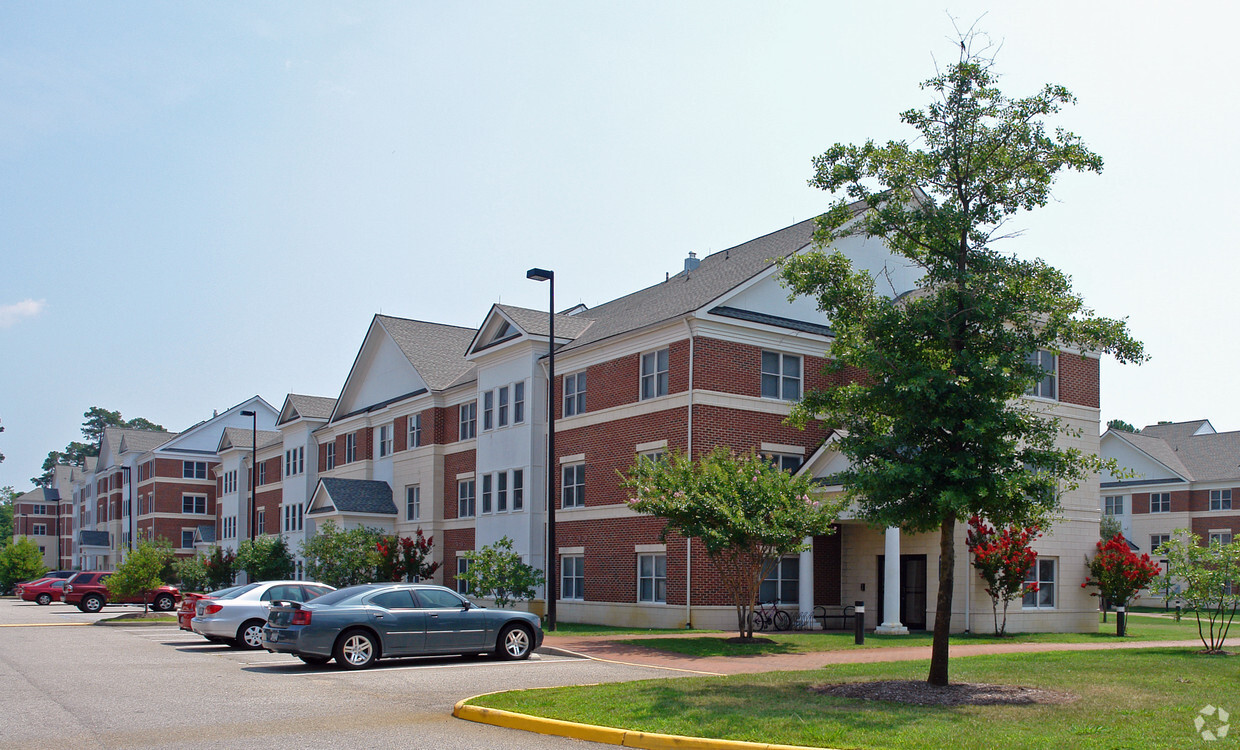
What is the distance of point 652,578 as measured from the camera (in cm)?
2902

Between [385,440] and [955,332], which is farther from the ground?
[955,332]

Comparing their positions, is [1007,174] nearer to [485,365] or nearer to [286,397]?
[485,365]

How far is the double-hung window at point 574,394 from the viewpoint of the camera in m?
32.8

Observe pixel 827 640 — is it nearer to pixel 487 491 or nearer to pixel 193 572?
pixel 487 491

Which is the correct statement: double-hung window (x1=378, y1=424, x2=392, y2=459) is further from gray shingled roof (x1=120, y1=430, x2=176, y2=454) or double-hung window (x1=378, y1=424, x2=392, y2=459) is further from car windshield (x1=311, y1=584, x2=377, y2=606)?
gray shingled roof (x1=120, y1=430, x2=176, y2=454)

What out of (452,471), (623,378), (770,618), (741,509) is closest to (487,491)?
(452,471)

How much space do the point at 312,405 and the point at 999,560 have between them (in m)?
36.3

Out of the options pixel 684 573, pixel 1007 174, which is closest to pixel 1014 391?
pixel 1007 174

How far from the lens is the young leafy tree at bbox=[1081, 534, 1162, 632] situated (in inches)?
1145

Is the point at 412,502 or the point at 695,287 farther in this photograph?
the point at 412,502

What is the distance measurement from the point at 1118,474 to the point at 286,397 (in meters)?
46.0

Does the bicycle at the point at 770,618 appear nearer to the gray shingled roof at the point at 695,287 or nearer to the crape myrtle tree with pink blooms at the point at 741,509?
the crape myrtle tree with pink blooms at the point at 741,509

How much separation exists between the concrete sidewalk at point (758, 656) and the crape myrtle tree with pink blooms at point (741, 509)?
246cm

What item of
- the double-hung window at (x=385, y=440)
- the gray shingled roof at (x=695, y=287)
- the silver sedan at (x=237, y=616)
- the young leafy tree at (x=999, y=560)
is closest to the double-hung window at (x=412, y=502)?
the double-hung window at (x=385, y=440)
